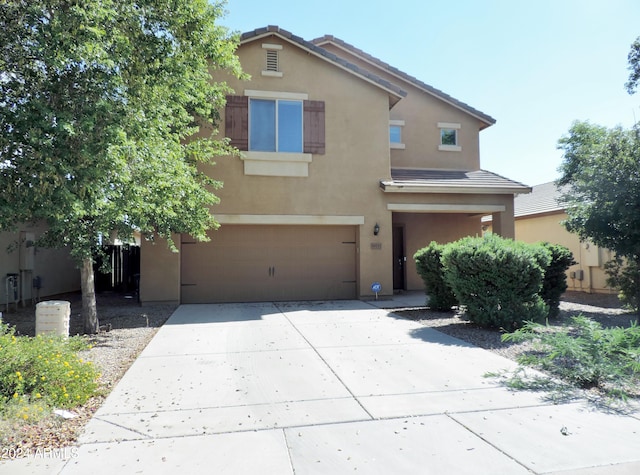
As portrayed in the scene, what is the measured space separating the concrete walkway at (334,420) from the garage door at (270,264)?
555 cm

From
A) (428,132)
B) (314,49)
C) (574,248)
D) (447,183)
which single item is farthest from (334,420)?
(574,248)

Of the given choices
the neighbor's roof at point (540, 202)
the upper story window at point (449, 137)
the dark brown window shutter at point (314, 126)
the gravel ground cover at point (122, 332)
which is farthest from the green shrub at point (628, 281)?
the dark brown window shutter at point (314, 126)

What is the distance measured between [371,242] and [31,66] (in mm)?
9270

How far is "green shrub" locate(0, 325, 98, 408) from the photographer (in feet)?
15.2

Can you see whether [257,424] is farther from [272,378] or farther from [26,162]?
[26,162]

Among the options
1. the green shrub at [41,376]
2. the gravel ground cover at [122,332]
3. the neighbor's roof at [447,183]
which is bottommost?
the gravel ground cover at [122,332]

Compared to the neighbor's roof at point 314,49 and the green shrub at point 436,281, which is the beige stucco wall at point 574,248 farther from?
the neighbor's roof at point 314,49

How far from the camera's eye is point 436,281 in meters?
11.0

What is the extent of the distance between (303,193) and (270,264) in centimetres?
234

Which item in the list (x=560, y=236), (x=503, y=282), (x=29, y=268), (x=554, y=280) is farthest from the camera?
(x=560, y=236)

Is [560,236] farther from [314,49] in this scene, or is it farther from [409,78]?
[314,49]

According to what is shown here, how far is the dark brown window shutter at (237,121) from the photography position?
12.6 metres

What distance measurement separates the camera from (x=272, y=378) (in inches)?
230

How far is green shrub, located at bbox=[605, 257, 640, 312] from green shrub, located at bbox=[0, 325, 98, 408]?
38.2 feet
